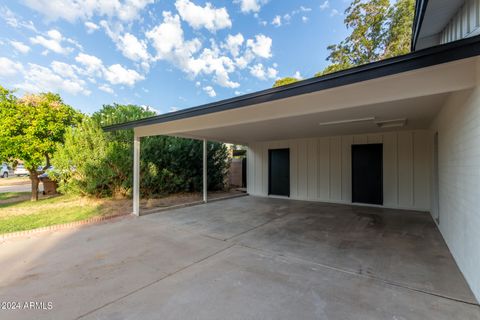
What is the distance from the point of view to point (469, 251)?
2.29 metres

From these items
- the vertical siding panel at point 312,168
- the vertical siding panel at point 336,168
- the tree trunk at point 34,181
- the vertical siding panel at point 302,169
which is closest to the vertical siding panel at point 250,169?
the vertical siding panel at point 302,169

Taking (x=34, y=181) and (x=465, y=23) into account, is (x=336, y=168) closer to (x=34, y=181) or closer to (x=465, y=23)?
(x=465, y=23)

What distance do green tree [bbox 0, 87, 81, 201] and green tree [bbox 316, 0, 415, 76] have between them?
14482 mm

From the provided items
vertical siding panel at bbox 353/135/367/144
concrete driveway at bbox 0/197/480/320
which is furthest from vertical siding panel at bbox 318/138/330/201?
concrete driveway at bbox 0/197/480/320

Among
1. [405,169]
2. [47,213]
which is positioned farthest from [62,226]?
[405,169]

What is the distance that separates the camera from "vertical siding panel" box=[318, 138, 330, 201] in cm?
726

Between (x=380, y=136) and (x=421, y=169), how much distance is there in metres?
1.32

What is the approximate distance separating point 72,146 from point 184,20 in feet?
29.0

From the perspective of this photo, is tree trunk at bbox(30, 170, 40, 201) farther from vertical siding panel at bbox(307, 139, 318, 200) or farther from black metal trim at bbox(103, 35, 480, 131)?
vertical siding panel at bbox(307, 139, 318, 200)

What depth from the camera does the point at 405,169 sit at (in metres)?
6.05

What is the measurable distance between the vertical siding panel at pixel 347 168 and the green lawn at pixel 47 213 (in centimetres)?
692

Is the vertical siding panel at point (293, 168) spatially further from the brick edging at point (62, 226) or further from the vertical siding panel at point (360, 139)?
the brick edging at point (62, 226)

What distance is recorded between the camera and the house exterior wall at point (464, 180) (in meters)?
2.08

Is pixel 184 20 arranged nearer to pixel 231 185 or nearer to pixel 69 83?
pixel 69 83
